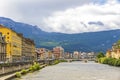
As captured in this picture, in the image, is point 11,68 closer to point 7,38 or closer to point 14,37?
point 7,38

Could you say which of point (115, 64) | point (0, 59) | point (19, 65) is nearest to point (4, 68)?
point (19, 65)

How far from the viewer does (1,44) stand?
10488 centimetres

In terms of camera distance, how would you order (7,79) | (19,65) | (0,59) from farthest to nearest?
→ 1. (0,59)
2. (19,65)
3. (7,79)

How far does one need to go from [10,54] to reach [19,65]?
3497 centimetres

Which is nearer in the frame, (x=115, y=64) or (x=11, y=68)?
(x=11, y=68)

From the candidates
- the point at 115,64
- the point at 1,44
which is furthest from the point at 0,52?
the point at 115,64

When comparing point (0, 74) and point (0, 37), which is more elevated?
point (0, 37)

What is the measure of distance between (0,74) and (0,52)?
134ft

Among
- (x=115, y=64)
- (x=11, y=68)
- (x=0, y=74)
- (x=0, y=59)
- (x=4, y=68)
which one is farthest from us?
(x=115, y=64)

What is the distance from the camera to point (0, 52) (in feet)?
341

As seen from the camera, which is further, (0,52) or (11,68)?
(0,52)

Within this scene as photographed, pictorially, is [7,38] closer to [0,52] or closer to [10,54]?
[10,54]

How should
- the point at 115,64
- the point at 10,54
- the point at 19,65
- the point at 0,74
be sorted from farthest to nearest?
1. the point at 115,64
2. the point at 10,54
3. the point at 19,65
4. the point at 0,74

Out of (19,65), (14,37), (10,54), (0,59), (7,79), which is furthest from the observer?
(14,37)
